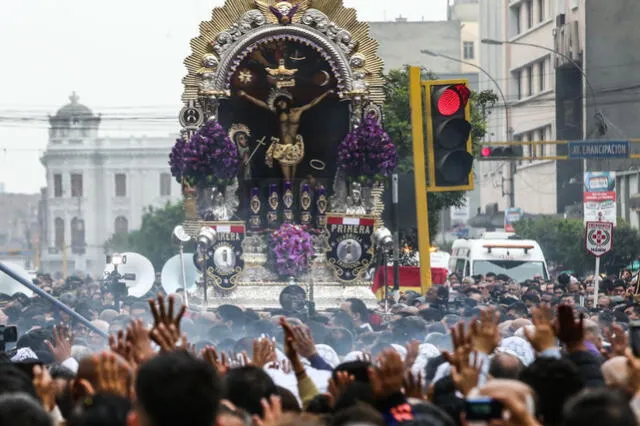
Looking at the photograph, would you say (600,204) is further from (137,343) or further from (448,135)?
(137,343)

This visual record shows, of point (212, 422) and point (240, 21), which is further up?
point (240, 21)

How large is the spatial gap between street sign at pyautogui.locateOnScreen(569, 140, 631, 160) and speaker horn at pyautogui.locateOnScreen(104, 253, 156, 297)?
387 inches

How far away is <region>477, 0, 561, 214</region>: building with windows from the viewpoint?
63.2m

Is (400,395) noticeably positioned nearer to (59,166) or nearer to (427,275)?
(427,275)

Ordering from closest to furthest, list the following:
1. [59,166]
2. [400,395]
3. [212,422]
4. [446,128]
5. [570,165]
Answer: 1. [212,422]
2. [400,395]
3. [446,128]
4. [570,165]
5. [59,166]

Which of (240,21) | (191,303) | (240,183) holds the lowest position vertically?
(191,303)

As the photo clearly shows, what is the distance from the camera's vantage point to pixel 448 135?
764 inches

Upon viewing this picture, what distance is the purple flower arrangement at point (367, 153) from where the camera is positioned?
2570cm

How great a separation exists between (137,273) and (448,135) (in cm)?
1046

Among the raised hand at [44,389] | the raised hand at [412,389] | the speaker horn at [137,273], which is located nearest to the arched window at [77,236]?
the speaker horn at [137,273]

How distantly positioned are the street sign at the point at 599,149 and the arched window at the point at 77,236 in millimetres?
91082

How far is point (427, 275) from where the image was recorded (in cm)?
2280

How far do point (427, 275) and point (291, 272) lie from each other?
3449 mm

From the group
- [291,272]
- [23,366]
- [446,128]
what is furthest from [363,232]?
[23,366]
